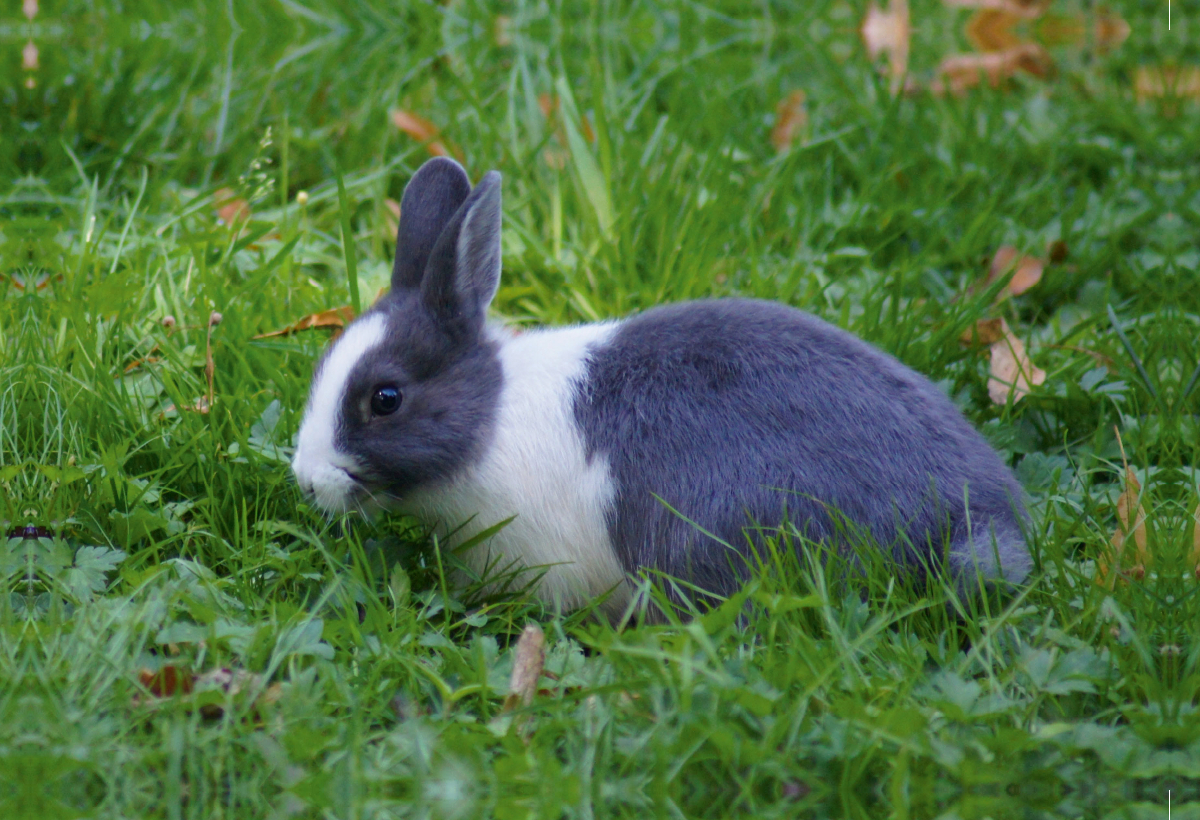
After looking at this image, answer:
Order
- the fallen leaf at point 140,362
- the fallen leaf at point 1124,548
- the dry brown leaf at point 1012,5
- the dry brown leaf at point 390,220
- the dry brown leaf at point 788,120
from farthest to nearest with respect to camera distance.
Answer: the dry brown leaf at point 1012,5 < the dry brown leaf at point 788,120 < the dry brown leaf at point 390,220 < the fallen leaf at point 140,362 < the fallen leaf at point 1124,548

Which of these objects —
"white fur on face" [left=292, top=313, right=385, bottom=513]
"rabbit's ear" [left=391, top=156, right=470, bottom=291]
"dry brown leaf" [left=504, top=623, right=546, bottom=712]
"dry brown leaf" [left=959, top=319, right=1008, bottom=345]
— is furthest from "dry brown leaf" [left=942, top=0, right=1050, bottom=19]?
"dry brown leaf" [left=504, top=623, right=546, bottom=712]

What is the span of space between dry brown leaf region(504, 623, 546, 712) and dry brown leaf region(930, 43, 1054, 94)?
4634 millimetres

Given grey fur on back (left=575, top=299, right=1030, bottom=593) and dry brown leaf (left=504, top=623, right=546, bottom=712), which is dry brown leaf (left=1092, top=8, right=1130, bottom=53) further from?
dry brown leaf (left=504, top=623, right=546, bottom=712)

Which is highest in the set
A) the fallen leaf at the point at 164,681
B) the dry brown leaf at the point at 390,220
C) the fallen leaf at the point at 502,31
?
the fallen leaf at the point at 502,31

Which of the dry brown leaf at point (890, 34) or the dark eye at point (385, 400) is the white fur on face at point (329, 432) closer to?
the dark eye at point (385, 400)

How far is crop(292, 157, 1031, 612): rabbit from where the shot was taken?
342 cm

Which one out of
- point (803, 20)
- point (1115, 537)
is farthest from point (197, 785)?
point (803, 20)

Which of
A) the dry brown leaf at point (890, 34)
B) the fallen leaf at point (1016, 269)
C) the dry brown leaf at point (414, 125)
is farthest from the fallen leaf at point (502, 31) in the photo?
the fallen leaf at point (1016, 269)

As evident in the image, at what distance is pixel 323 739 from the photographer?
2.64 m

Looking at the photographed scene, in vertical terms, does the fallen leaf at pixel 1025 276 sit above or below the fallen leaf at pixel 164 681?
above

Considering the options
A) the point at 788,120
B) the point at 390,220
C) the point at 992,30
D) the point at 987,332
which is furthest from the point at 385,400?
the point at 992,30

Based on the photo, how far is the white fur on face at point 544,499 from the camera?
3.70 m

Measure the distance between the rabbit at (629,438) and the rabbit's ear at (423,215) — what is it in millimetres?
10

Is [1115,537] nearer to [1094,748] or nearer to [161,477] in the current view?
[1094,748]
